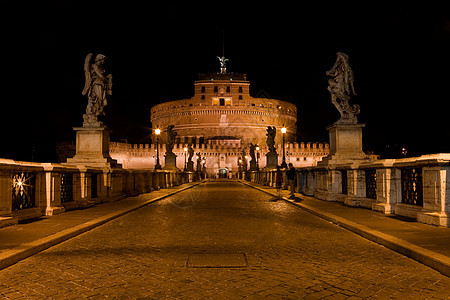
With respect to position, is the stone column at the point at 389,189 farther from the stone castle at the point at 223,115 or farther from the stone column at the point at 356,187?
the stone castle at the point at 223,115

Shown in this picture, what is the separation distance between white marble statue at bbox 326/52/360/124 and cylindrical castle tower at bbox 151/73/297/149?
85825 millimetres

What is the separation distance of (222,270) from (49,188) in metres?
6.83

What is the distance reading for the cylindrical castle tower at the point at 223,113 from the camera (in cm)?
10494

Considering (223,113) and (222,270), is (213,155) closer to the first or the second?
(223,113)

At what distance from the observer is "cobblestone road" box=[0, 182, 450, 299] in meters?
4.27

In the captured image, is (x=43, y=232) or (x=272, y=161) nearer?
(x=43, y=232)

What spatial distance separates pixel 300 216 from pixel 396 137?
53.8m

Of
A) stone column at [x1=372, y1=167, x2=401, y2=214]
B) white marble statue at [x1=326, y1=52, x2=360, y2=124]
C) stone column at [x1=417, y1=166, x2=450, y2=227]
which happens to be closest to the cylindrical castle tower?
white marble statue at [x1=326, y1=52, x2=360, y2=124]

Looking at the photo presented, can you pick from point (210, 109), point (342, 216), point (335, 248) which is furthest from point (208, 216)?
point (210, 109)

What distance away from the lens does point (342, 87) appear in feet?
50.0

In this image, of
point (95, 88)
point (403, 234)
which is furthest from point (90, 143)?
point (403, 234)

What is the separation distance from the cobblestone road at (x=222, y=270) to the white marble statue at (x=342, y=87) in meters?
7.65

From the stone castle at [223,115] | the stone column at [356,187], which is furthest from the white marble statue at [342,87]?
the stone castle at [223,115]

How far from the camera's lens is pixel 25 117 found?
4009 cm
